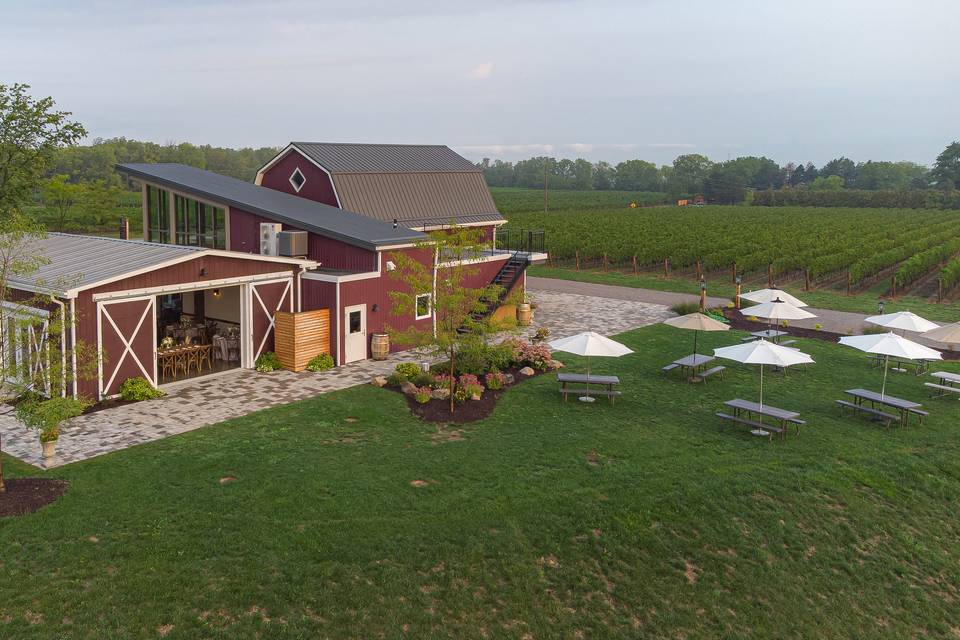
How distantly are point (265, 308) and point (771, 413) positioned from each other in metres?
12.7

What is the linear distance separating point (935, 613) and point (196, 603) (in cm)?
986

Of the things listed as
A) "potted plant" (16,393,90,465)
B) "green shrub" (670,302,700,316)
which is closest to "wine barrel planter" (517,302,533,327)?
"green shrub" (670,302,700,316)

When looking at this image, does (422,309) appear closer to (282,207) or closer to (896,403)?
(282,207)

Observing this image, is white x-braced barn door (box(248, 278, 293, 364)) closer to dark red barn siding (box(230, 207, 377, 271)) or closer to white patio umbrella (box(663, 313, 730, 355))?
dark red barn siding (box(230, 207, 377, 271))

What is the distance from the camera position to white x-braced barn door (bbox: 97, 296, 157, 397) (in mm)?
16328

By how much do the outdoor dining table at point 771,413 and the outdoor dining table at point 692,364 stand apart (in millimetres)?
2830

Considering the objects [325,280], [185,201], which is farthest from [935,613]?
[185,201]

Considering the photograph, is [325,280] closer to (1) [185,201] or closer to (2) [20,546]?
(1) [185,201]

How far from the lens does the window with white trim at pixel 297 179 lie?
2883 centimetres

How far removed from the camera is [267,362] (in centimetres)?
1973

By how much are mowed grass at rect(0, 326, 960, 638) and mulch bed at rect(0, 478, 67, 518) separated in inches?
14.0

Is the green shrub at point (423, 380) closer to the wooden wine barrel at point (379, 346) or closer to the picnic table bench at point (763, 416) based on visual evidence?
the wooden wine barrel at point (379, 346)

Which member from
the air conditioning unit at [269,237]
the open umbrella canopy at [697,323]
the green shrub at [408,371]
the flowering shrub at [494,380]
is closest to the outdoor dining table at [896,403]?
the open umbrella canopy at [697,323]

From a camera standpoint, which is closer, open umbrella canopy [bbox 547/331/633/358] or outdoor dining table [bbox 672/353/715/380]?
open umbrella canopy [bbox 547/331/633/358]
